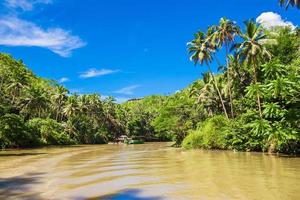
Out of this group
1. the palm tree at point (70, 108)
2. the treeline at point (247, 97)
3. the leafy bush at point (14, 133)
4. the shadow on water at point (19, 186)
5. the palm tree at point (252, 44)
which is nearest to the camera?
the shadow on water at point (19, 186)

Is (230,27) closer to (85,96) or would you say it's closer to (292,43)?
(292,43)

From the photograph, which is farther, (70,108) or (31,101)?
(70,108)

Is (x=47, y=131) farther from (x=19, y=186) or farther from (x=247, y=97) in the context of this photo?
(x=19, y=186)

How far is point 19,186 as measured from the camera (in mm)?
→ 15711

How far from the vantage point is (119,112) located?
367ft

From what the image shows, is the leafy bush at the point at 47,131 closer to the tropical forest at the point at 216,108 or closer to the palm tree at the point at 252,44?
the tropical forest at the point at 216,108

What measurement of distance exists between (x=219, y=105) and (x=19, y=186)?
45758 millimetres

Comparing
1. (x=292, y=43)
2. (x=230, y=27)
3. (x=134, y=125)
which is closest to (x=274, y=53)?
(x=292, y=43)


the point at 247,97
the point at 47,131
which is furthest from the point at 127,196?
the point at 47,131

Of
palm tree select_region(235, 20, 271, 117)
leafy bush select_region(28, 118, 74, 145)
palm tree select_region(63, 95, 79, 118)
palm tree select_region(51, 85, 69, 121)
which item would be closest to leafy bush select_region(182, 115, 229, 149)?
palm tree select_region(235, 20, 271, 117)

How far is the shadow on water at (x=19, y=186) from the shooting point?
13.4 m

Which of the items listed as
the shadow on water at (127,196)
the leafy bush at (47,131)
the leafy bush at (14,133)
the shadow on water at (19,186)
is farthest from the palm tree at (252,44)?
the leafy bush at (47,131)

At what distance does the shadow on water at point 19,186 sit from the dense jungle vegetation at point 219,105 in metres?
18.4

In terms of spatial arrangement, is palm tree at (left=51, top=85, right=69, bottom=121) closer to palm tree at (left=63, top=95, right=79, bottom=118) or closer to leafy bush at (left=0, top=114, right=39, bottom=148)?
palm tree at (left=63, top=95, right=79, bottom=118)
